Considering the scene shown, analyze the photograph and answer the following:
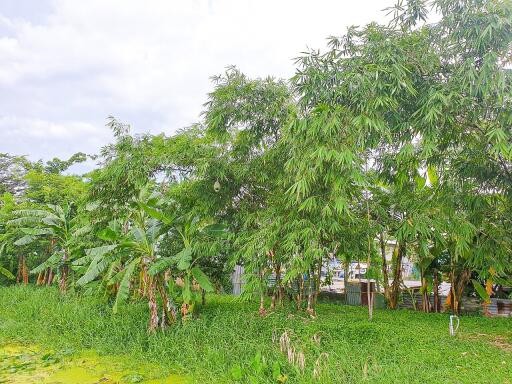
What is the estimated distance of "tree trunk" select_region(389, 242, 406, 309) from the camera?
9719mm

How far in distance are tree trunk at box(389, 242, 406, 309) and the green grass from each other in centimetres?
121

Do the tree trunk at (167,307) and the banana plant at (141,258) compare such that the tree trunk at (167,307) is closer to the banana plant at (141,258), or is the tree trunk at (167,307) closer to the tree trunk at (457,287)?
the banana plant at (141,258)

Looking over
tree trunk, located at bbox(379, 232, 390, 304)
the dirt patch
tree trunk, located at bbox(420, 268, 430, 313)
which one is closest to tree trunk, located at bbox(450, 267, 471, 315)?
tree trunk, located at bbox(420, 268, 430, 313)

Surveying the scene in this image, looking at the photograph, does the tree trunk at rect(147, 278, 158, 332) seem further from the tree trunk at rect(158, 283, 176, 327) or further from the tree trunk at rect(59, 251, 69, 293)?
the tree trunk at rect(59, 251, 69, 293)

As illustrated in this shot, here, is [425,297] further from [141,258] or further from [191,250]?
[141,258]

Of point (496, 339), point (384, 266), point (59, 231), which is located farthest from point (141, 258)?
point (384, 266)

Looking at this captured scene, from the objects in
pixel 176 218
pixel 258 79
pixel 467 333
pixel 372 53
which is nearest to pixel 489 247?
pixel 467 333

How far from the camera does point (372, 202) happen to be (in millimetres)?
7875

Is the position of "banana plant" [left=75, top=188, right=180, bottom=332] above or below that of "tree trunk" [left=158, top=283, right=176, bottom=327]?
above

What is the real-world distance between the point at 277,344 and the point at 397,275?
5.51 metres

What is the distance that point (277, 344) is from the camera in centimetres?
536

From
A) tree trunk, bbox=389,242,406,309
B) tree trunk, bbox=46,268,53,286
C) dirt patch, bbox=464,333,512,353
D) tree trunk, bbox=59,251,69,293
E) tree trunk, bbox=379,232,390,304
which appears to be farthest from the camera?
tree trunk, bbox=46,268,53,286

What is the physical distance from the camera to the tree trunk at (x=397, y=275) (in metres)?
9.72

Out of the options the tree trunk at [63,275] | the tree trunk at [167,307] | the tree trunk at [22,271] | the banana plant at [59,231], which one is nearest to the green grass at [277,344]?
the tree trunk at [167,307]
